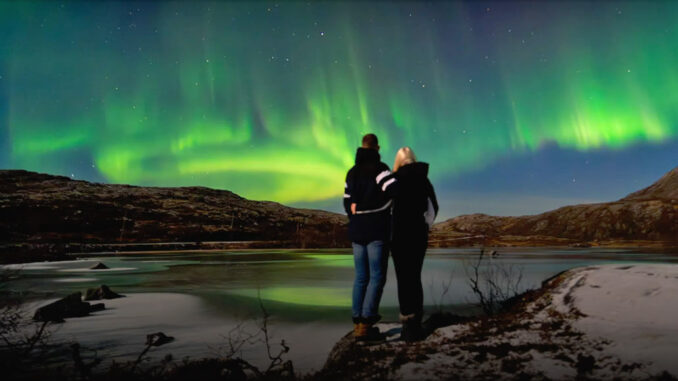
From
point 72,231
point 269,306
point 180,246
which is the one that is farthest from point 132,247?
point 269,306

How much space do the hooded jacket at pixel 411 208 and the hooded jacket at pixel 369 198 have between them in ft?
0.70

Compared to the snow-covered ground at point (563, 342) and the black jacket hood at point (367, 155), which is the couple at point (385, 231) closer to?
the black jacket hood at point (367, 155)

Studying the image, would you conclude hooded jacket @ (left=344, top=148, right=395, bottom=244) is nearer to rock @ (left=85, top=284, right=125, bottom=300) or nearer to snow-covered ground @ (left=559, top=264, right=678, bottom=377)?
snow-covered ground @ (left=559, top=264, right=678, bottom=377)

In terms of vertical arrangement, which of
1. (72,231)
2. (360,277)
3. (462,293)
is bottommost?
(462,293)

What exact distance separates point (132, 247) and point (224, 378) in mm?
61993

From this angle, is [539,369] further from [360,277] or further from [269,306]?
[269,306]

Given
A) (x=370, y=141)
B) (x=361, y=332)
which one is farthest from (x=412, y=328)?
(x=370, y=141)

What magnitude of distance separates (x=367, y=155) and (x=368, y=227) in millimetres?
1046

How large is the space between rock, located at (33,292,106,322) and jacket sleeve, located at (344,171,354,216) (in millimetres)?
7451

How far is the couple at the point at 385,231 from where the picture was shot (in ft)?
19.6

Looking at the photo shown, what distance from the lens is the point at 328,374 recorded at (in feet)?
16.7

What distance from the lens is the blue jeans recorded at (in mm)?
5953

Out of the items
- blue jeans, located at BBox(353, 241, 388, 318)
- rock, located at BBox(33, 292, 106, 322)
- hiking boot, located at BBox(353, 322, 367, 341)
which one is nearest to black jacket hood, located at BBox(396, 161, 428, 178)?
blue jeans, located at BBox(353, 241, 388, 318)

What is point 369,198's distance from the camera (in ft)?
19.8
